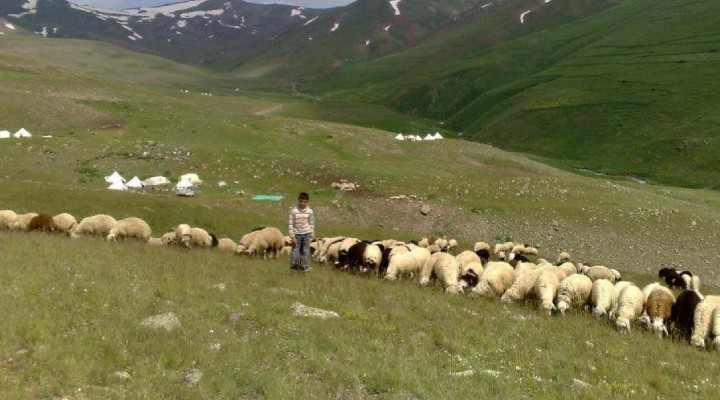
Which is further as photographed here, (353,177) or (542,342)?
(353,177)

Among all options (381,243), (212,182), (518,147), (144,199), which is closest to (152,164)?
(212,182)

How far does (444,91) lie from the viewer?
19700cm

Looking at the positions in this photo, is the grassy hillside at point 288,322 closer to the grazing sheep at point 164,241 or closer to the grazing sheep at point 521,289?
the grazing sheep at point 521,289

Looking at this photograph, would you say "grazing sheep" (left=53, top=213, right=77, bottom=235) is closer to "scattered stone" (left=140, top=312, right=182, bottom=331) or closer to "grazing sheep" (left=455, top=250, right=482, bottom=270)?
"scattered stone" (left=140, top=312, right=182, bottom=331)

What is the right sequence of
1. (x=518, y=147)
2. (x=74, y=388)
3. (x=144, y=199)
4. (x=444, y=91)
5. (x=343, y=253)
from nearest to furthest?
1. (x=74, y=388)
2. (x=343, y=253)
3. (x=144, y=199)
4. (x=518, y=147)
5. (x=444, y=91)

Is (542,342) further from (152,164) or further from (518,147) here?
(518,147)

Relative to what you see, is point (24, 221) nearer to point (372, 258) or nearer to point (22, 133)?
point (372, 258)

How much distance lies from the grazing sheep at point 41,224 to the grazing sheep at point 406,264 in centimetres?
1649

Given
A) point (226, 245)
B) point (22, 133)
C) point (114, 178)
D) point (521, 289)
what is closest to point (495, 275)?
point (521, 289)

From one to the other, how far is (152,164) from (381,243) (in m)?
32.5

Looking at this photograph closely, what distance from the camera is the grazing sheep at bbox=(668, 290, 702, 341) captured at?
1551 cm

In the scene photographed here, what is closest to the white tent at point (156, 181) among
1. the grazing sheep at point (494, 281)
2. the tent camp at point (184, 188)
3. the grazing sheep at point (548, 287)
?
the tent camp at point (184, 188)

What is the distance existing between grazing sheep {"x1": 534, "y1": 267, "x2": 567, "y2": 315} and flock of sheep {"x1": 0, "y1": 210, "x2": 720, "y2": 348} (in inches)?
1.2

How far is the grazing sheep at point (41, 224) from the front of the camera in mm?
25820
